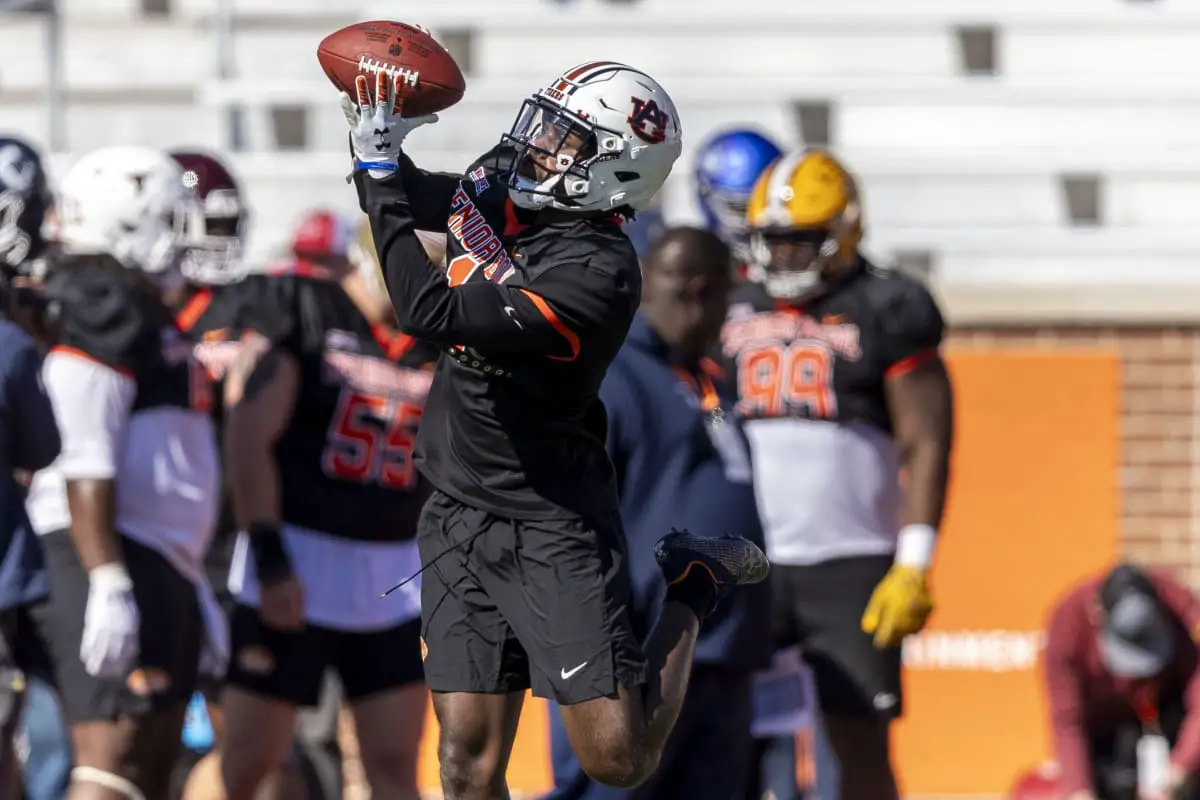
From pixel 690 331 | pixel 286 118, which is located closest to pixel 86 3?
pixel 286 118

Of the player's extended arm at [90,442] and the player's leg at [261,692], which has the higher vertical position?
the player's extended arm at [90,442]

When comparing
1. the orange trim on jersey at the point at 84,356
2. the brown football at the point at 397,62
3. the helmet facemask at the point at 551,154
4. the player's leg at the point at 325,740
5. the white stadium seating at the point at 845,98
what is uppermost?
the white stadium seating at the point at 845,98

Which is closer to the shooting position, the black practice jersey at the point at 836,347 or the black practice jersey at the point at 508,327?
the black practice jersey at the point at 508,327

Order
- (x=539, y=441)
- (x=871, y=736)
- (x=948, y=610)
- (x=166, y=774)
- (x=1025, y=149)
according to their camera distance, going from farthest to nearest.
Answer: (x=1025, y=149) → (x=948, y=610) → (x=871, y=736) → (x=166, y=774) → (x=539, y=441)

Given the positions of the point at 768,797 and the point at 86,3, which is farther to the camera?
the point at 86,3

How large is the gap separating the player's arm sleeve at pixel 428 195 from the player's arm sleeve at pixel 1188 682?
4.20 meters

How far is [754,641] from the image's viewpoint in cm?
550

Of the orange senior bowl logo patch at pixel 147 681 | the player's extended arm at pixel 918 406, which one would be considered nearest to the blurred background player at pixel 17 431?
the orange senior bowl logo patch at pixel 147 681

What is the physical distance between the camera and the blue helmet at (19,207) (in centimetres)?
→ 553

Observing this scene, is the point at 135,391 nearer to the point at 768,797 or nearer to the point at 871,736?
the point at 871,736

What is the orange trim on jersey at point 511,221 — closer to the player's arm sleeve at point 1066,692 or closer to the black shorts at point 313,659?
the black shorts at point 313,659

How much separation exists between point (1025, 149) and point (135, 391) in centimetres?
549

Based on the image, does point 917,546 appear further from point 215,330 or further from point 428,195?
point 428,195

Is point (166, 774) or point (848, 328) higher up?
point (848, 328)
